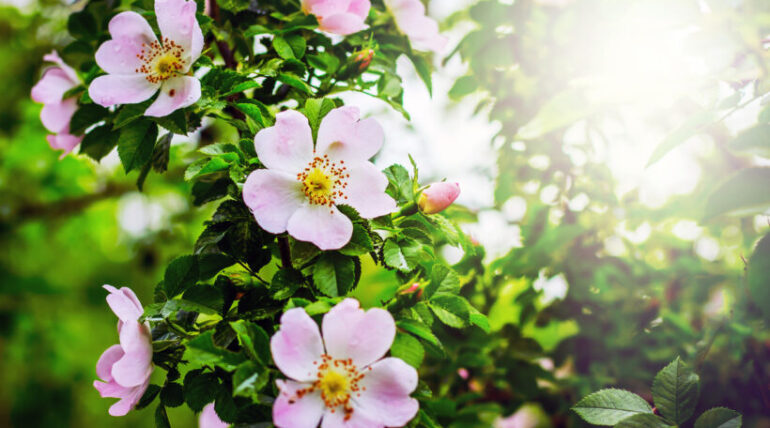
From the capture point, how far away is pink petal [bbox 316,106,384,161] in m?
0.62

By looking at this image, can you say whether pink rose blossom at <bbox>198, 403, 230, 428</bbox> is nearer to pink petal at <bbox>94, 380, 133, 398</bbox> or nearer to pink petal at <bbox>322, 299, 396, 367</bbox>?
pink petal at <bbox>94, 380, 133, 398</bbox>

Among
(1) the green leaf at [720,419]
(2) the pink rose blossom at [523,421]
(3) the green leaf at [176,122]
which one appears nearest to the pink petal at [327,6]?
(3) the green leaf at [176,122]

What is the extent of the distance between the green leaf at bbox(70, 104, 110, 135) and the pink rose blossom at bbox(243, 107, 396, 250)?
42cm

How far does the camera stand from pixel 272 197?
0.59m

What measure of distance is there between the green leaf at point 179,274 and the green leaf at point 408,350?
0.88ft

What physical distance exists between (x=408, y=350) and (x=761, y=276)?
0.40 metres

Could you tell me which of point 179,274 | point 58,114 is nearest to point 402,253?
point 179,274

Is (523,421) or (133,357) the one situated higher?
(133,357)

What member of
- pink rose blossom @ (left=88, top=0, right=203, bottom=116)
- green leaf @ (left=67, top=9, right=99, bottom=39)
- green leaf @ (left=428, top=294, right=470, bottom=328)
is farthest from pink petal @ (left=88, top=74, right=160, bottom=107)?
green leaf @ (left=428, top=294, right=470, bottom=328)

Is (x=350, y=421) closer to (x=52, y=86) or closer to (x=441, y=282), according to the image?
(x=441, y=282)

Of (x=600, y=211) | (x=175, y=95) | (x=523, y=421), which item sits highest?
(x=175, y=95)

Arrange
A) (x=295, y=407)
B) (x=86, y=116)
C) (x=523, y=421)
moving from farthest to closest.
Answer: (x=523, y=421), (x=86, y=116), (x=295, y=407)

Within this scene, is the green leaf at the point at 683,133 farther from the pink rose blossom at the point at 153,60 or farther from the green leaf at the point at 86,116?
the green leaf at the point at 86,116

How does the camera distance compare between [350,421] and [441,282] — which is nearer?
[350,421]
